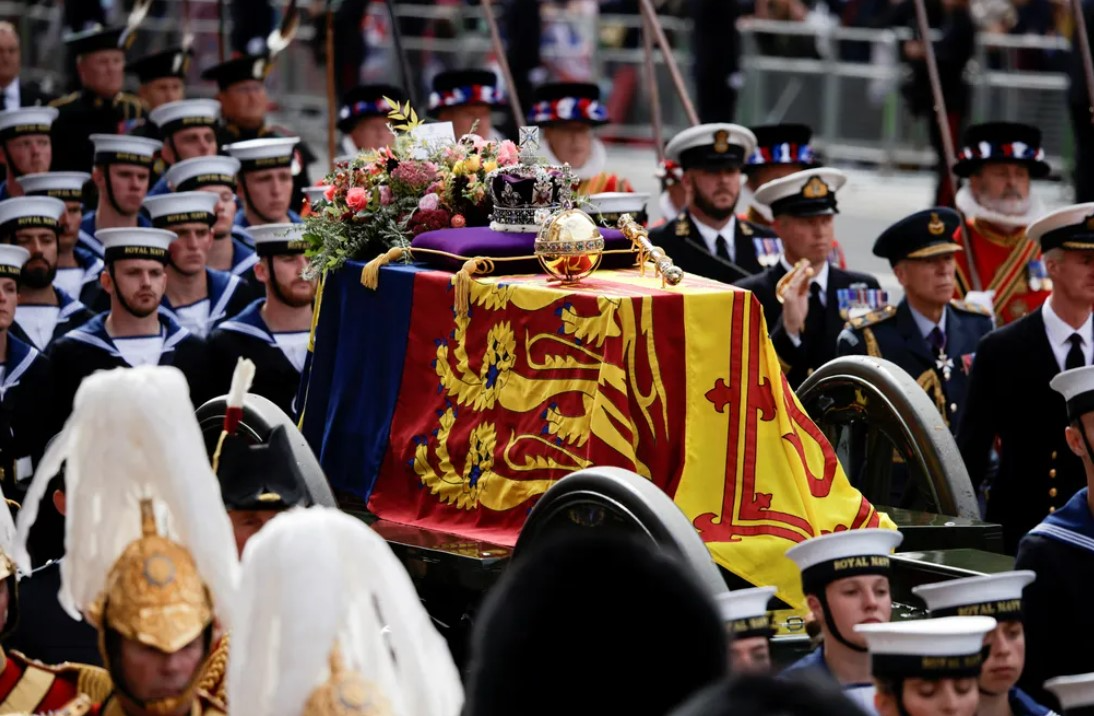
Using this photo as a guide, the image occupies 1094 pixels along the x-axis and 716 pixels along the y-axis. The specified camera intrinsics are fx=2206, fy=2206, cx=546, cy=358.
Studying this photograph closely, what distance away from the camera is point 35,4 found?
74.8ft

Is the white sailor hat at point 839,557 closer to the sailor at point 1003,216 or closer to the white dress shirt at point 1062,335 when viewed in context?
the white dress shirt at point 1062,335

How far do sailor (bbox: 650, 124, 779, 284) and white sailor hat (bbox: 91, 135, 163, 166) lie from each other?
8.95ft

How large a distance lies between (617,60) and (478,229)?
1248 cm

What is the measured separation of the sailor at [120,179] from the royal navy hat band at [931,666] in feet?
23.4

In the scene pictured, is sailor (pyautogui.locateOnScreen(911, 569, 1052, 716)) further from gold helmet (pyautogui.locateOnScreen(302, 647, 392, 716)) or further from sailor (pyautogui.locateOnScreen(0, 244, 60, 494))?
sailor (pyautogui.locateOnScreen(0, 244, 60, 494))

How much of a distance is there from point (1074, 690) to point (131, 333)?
470 centimetres

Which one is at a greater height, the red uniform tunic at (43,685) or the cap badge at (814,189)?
the cap badge at (814,189)

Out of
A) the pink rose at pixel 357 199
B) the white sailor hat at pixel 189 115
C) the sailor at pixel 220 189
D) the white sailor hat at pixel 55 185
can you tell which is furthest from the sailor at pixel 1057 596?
the white sailor hat at pixel 189 115

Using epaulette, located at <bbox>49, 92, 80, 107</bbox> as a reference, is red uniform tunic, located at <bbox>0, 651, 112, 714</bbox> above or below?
below

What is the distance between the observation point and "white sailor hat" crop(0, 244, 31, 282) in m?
8.85

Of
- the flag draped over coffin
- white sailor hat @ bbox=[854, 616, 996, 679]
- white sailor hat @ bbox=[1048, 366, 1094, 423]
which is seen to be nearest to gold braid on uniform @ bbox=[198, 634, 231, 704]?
white sailor hat @ bbox=[854, 616, 996, 679]

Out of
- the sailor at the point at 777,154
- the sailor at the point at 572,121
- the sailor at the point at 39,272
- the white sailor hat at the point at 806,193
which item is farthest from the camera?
the sailor at the point at 572,121

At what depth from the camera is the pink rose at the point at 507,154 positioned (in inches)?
313

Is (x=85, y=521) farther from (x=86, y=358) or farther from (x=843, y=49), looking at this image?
(x=843, y=49)
